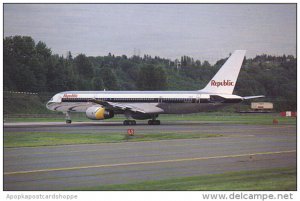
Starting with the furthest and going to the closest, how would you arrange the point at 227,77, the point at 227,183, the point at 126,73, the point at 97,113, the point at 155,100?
the point at 126,73 → the point at 155,100 → the point at 227,77 → the point at 97,113 → the point at 227,183

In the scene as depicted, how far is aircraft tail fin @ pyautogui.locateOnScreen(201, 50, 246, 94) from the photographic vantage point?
147 feet

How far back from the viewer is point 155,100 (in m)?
46.9

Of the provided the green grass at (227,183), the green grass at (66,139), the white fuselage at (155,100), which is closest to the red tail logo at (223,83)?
the white fuselage at (155,100)

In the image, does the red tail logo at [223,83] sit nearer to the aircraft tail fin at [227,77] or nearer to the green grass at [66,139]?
the aircraft tail fin at [227,77]

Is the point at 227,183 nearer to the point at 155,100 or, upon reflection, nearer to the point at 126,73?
the point at 155,100

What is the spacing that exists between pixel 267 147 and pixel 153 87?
3708cm

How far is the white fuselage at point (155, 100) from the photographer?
45500mm

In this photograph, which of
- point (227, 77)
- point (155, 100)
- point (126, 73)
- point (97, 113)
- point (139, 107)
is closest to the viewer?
point (97, 113)

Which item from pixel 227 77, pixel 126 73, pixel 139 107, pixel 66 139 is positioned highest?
pixel 126 73

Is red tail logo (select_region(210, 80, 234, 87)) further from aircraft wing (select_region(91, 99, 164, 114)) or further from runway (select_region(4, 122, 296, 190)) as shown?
runway (select_region(4, 122, 296, 190))

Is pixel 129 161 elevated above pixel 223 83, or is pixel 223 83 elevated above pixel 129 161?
pixel 223 83

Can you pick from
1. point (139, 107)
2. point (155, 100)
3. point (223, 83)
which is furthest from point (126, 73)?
point (223, 83)

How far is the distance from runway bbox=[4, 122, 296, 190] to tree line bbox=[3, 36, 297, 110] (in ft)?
17.8

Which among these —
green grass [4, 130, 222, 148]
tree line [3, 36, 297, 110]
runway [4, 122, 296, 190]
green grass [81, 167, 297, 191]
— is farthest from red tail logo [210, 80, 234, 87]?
green grass [81, 167, 297, 191]
